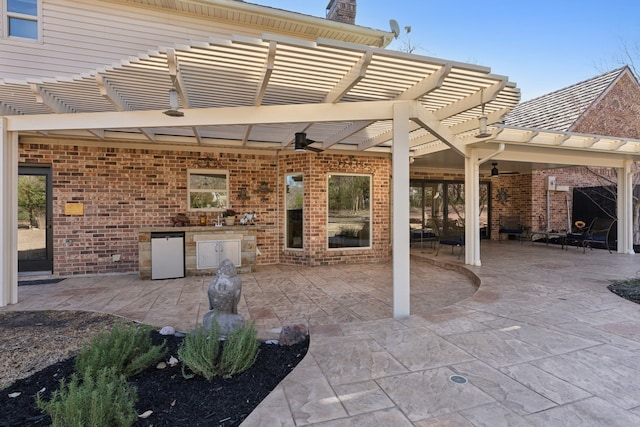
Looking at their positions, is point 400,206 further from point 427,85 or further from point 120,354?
point 120,354

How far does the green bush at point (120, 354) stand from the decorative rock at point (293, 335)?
1004 millimetres

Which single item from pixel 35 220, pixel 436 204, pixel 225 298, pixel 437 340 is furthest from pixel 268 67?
pixel 436 204

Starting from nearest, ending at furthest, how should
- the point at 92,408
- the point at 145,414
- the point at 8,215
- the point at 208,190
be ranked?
the point at 92,408, the point at 145,414, the point at 8,215, the point at 208,190

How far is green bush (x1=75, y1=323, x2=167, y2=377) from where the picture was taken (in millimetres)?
2418

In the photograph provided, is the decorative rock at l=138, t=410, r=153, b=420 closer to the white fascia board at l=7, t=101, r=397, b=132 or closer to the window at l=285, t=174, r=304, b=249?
the white fascia board at l=7, t=101, r=397, b=132

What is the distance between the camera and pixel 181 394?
7.41ft

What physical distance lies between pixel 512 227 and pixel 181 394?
12228mm

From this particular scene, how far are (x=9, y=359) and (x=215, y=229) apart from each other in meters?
3.87

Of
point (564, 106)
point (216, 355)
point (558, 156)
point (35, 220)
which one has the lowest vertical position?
point (216, 355)

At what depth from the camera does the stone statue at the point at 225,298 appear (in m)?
3.04

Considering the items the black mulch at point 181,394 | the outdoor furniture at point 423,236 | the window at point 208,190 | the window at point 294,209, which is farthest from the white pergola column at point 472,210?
the black mulch at point 181,394

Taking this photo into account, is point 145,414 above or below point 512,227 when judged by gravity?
below

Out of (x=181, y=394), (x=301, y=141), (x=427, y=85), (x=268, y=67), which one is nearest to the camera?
(x=181, y=394)

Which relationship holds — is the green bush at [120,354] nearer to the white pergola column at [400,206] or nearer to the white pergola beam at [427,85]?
the white pergola column at [400,206]
